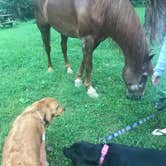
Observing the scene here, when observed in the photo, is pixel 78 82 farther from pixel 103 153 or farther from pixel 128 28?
pixel 103 153

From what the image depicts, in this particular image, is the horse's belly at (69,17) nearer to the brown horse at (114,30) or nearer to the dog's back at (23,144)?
the brown horse at (114,30)

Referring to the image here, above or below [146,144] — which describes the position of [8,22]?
below

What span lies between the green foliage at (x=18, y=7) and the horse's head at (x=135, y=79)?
44.2ft

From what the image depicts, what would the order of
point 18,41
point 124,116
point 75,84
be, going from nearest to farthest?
point 124,116
point 75,84
point 18,41

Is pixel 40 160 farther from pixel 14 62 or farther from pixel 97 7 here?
pixel 14 62

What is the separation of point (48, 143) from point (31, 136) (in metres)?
0.98

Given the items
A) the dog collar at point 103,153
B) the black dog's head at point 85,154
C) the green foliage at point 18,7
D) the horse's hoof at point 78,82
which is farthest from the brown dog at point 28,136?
the green foliage at point 18,7

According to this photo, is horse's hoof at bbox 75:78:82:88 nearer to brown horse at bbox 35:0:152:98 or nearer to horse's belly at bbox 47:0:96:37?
brown horse at bbox 35:0:152:98

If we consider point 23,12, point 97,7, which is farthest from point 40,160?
point 23,12

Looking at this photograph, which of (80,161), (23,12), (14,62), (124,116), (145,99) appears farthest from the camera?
Result: (23,12)

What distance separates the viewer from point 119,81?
278 inches

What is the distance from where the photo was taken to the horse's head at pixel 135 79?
595cm

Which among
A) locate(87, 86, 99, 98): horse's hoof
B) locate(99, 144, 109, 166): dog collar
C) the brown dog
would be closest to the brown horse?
locate(87, 86, 99, 98): horse's hoof

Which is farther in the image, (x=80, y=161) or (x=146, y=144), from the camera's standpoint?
(x=146, y=144)
